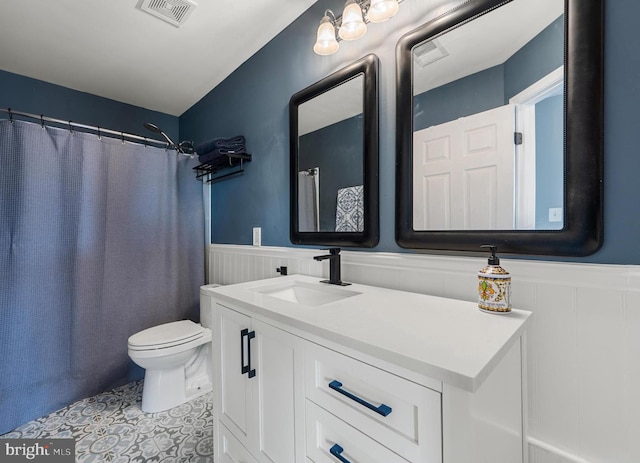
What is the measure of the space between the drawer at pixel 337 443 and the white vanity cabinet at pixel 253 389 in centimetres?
5

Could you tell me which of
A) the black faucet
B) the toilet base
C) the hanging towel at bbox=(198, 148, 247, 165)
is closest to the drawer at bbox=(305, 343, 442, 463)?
the black faucet

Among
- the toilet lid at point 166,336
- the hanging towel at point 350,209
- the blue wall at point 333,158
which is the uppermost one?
the blue wall at point 333,158

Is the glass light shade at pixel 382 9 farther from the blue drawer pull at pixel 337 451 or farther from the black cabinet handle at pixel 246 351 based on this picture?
the blue drawer pull at pixel 337 451

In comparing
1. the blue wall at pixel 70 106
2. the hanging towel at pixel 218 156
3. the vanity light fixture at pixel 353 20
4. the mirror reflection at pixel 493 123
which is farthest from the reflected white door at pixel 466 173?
the blue wall at pixel 70 106

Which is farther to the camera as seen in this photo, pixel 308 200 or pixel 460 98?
pixel 308 200

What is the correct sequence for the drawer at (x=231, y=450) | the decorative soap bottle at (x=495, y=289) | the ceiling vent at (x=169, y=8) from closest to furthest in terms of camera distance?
the decorative soap bottle at (x=495, y=289)
the drawer at (x=231, y=450)
the ceiling vent at (x=169, y=8)

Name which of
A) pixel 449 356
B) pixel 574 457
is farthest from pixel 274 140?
pixel 574 457

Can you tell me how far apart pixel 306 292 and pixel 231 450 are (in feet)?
2.16

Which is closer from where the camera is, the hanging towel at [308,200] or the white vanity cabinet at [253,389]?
the white vanity cabinet at [253,389]

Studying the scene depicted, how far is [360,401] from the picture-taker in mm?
617

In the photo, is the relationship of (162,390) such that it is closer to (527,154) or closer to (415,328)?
(415,328)

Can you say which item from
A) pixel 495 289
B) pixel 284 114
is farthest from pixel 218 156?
pixel 495 289

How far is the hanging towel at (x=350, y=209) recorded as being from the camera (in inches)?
50.5

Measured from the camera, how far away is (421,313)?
80 cm
